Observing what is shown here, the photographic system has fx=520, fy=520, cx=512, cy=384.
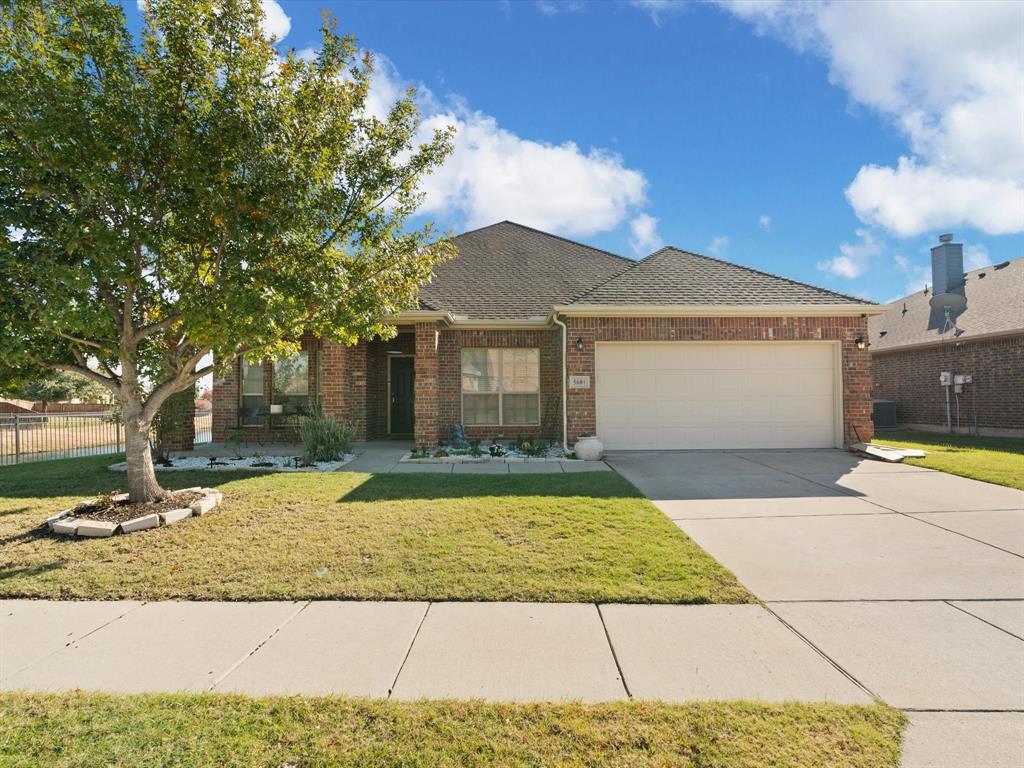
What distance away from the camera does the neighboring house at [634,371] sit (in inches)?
428

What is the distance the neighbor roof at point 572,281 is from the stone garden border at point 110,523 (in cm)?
637

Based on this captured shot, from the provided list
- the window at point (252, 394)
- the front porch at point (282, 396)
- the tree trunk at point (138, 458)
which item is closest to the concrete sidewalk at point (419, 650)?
the tree trunk at point (138, 458)

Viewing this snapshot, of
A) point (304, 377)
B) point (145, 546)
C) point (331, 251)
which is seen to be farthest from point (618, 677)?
point (304, 377)

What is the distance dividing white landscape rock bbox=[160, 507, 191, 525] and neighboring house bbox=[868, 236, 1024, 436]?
18.4 m

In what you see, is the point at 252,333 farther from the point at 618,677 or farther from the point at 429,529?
the point at 618,677

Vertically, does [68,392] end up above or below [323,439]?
above

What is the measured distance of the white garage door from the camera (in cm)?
1109

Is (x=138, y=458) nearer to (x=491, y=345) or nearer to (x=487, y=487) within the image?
(x=487, y=487)

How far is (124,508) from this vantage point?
6.01 m

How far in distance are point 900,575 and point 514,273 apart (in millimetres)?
11642

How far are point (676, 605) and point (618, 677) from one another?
1061 mm

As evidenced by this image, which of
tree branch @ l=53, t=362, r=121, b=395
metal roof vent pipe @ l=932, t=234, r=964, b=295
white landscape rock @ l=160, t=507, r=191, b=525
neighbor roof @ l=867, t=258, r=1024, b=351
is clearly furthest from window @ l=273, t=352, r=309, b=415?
metal roof vent pipe @ l=932, t=234, r=964, b=295

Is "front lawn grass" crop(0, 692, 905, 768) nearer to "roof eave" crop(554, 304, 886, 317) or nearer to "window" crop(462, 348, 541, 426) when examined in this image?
"roof eave" crop(554, 304, 886, 317)

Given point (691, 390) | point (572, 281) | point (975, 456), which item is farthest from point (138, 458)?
point (975, 456)
